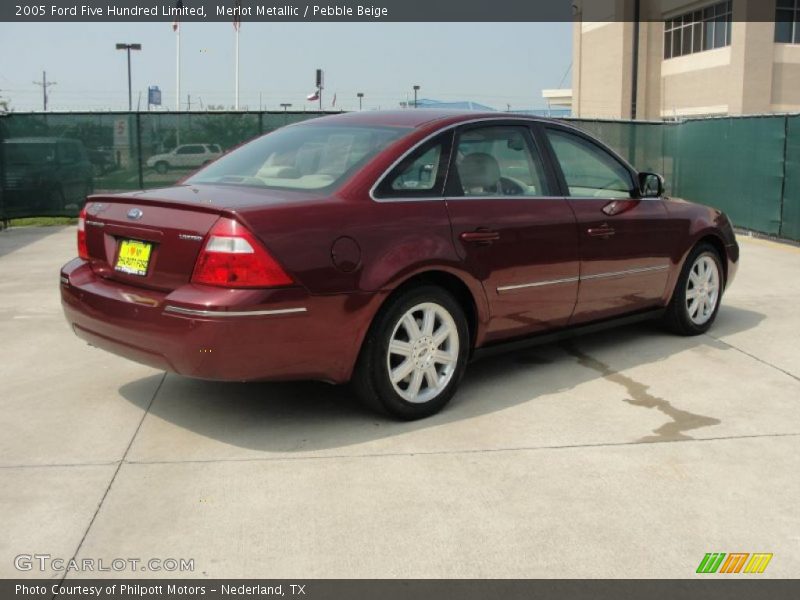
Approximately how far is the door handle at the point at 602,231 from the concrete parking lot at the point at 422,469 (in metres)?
0.87

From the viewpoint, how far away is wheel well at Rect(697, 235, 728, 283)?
6749mm

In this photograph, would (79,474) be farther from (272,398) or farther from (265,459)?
(272,398)

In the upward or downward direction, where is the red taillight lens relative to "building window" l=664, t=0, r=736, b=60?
downward

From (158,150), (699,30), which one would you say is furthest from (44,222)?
(699,30)

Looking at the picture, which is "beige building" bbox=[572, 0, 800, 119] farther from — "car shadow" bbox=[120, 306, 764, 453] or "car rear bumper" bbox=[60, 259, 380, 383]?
"car rear bumper" bbox=[60, 259, 380, 383]

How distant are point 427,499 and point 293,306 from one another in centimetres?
108

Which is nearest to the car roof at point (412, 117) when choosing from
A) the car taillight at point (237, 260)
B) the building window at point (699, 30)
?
the car taillight at point (237, 260)

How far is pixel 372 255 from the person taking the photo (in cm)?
442

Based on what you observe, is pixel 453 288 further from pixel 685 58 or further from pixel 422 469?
pixel 685 58

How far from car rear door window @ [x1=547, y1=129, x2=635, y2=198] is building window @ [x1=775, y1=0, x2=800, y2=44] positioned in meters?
26.8

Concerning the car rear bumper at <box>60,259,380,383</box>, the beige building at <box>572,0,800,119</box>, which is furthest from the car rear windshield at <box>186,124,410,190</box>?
the beige building at <box>572,0,800,119</box>

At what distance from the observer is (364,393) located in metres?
4.59

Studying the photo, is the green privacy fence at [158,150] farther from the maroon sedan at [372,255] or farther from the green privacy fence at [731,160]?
the maroon sedan at [372,255]

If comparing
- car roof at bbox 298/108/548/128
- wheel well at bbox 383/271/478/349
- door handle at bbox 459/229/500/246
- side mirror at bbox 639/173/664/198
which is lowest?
wheel well at bbox 383/271/478/349
